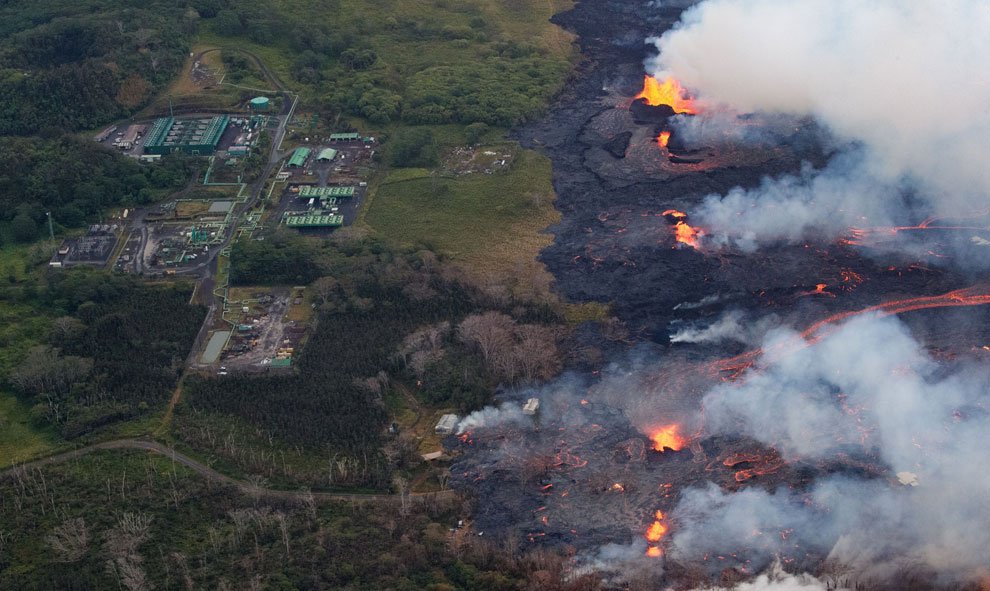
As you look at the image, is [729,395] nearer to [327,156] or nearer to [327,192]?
[327,192]

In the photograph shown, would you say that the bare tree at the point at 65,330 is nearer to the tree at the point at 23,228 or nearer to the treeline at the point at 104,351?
the treeline at the point at 104,351

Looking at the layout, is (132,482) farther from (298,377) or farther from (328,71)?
(328,71)

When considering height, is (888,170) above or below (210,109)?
above

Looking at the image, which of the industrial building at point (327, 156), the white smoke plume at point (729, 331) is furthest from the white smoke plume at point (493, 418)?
the industrial building at point (327, 156)

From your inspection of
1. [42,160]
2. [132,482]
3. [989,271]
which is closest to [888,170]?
[989,271]

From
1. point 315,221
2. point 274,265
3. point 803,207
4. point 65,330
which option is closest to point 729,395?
point 803,207

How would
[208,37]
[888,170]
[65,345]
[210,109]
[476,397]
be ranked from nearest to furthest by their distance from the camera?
[476,397] < [65,345] < [888,170] < [210,109] < [208,37]

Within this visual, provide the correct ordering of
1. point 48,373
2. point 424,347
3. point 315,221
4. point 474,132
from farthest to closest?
point 474,132
point 315,221
point 424,347
point 48,373
